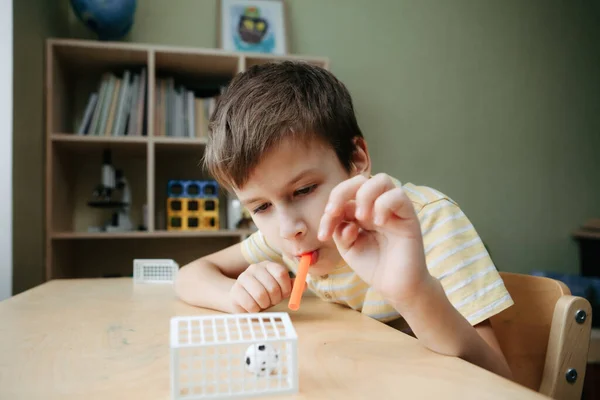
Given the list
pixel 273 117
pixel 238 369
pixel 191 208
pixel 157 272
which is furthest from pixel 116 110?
pixel 238 369

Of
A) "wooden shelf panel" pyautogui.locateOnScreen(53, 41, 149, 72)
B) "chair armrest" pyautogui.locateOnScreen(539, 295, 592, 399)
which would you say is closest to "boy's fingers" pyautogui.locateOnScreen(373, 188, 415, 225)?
"chair armrest" pyautogui.locateOnScreen(539, 295, 592, 399)

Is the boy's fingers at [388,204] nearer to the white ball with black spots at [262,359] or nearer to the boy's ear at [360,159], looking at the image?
the white ball with black spots at [262,359]

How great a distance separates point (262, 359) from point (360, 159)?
1.48ft

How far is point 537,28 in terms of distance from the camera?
2.80 meters

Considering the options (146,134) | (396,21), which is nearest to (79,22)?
(146,134)

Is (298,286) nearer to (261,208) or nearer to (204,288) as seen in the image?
(261,208)

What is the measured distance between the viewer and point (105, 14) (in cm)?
195

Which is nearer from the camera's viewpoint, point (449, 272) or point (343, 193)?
point (343, 193)

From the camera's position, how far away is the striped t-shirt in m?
0.63

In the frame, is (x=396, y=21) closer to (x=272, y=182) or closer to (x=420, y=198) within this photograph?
(x=420, y=198)

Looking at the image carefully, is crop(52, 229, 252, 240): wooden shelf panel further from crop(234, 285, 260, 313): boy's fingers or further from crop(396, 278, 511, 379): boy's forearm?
crop(396, 278, 511, 379): boy's forearm

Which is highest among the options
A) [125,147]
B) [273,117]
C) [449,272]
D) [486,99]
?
[486,99]

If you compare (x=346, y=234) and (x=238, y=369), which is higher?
(x=346, y=234)

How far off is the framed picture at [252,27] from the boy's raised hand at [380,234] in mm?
1917
